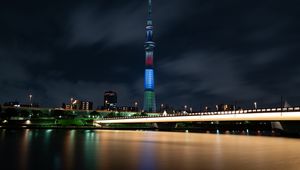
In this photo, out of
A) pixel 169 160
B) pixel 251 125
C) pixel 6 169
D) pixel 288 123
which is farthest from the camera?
pixel 251 125

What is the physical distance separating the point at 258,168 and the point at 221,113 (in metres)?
69.2

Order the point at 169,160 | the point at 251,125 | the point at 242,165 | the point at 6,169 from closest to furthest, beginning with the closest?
1. the point at 6,169
2. the point at 242,165
3. the point at 169,160
4. the point at 251,125

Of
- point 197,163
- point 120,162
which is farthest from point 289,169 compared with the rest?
point 120,162

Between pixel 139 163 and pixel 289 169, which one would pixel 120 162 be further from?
pixel 289 169

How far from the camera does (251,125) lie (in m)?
197

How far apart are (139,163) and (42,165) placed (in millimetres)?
7418

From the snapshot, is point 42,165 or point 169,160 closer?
point 42,165

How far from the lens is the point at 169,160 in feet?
102

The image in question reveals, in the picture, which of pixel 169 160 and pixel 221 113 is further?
pixel 221 113

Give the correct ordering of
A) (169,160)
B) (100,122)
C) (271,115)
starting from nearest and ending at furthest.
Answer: (169,160), (271,115), (100,122)

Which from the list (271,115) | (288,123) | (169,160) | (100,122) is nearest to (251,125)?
(100,122)

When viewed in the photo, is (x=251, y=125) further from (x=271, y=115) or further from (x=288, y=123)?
(x=271, y=115)

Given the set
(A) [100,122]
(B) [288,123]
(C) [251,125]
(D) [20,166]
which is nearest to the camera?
(D) [20,166]

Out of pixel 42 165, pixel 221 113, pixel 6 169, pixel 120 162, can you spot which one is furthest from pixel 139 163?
pixel 221 113
